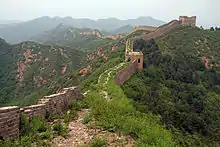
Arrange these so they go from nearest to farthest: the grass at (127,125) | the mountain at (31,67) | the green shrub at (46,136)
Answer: the green shrub at (46,136)
the grass at (127,125)
the mountain at (31,67)

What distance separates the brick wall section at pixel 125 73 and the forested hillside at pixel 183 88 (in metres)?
0.41

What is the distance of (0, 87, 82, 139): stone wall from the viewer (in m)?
5.36

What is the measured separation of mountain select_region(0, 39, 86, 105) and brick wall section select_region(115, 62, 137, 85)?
20.1m

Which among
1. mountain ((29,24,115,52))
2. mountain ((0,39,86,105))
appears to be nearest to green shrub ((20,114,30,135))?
mountain ((0,39,86,105))

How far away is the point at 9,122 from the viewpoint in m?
5.47

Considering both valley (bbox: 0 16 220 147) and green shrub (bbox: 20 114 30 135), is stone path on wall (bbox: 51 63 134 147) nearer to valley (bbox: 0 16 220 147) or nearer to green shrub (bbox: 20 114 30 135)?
valley (bbox: 0 16 220 147)

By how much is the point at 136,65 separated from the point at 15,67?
38564 mm

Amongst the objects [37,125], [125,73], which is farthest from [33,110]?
[125,73]

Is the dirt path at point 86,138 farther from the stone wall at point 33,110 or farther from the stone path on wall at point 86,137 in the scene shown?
the stone wall at point 33,110

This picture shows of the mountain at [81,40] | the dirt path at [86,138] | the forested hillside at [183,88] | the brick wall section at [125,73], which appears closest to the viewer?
the dirt path at [86,138]

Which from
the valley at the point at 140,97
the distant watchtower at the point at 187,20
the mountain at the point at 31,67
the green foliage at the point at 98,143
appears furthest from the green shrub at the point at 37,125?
the distant watchtower at the point at 187,20

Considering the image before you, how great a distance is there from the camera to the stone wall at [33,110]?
17.6 ft

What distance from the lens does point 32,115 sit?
6.56 m

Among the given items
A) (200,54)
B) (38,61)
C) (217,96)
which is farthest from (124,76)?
(38,61)
